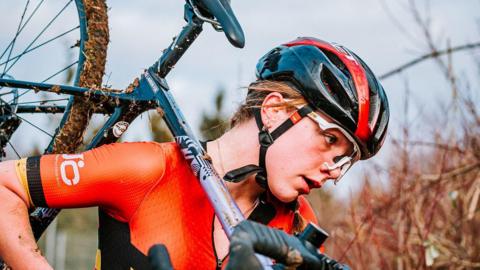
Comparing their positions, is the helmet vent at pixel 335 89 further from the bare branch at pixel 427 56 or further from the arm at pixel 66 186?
the bare branch at pixel 427 56

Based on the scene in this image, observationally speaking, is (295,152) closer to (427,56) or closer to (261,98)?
(261,98)

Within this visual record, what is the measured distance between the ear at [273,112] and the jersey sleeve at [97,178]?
507mm

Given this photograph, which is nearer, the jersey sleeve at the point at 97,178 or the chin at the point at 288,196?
the jersey sleeve at the point at 97,178

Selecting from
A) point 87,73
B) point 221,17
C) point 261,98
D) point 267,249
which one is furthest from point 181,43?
point 267,249

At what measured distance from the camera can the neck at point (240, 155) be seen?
2.97 metres

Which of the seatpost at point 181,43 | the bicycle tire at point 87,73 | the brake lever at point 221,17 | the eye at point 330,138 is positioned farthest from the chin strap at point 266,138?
the bicycle tire at point 87,73

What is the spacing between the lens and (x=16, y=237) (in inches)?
97.9

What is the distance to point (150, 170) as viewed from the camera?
2.74 m

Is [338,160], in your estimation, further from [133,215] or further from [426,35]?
[426,35]

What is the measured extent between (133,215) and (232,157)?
1.66 feet

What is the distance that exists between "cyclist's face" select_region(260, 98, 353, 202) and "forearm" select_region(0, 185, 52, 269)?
966 mm

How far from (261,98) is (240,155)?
0.27m

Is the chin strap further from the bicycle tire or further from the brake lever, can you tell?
the bicycle tire

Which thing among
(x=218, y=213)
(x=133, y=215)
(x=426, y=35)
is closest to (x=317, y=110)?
(x=218, y=213)
